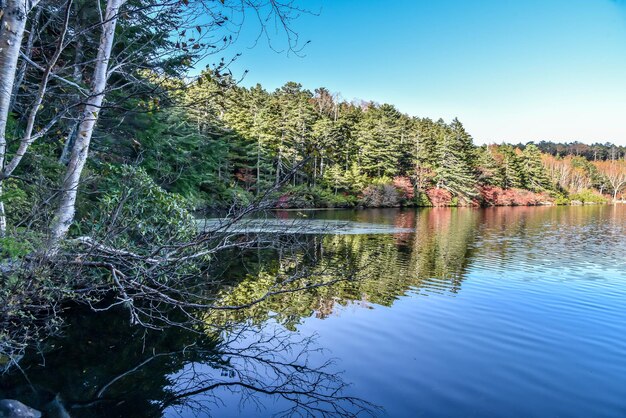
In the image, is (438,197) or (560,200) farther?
(560,200)

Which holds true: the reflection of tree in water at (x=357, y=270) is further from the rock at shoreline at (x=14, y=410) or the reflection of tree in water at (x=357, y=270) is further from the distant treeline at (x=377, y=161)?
the distant treeline at (x=377, y=161)

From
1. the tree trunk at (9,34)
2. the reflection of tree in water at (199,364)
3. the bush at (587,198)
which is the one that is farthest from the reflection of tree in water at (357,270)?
the bush at (587,198)

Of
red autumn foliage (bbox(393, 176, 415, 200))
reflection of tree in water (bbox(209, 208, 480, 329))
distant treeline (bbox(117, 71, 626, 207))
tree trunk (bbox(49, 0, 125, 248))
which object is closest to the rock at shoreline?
tree trunk (bbox(49, 0, 125, 248))

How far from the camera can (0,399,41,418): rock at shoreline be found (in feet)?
12.9

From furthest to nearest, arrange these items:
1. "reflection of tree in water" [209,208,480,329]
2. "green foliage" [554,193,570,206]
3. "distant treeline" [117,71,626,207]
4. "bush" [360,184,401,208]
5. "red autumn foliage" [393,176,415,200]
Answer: "green foliage" [554,193,570,206] < "red autumn foliage" [393,176,415,200] < "bush" [360,184,401,208] < "distant treeline" [117,71,626,207] < "reflection of tree in water" [209,208,480,329]

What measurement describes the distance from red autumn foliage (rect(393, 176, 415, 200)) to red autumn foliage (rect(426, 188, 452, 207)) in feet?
9.49

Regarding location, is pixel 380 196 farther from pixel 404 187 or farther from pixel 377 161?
pixel 377 161

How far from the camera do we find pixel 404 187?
47.7 metres

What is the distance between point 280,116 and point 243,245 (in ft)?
124

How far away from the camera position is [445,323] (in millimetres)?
7891

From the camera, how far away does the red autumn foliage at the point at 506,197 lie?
5538cm

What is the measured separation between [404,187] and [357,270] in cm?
4452

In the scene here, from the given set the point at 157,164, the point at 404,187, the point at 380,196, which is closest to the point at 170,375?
the point at 157,164

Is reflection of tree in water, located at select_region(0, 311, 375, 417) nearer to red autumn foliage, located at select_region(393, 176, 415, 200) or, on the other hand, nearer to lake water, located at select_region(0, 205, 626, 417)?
lake water, located at select_region(0, 205, 626, 417)
